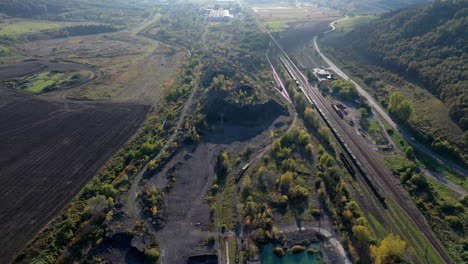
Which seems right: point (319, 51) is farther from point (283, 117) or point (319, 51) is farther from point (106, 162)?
point (106, 162)

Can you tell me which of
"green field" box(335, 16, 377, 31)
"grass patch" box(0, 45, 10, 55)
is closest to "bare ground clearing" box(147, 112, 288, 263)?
"grass patch" box(0, 45, 10, 55)

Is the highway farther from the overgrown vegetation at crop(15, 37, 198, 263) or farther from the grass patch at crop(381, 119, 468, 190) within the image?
the overgrown vegetation at crop(15, 37, 198, 263)

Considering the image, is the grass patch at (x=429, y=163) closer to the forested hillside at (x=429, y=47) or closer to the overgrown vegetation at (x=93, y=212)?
the forested hillside at (x=429, y=47)

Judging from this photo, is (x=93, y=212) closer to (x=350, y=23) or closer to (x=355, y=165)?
(x=355, y=165)

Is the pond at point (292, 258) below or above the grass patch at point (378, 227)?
below

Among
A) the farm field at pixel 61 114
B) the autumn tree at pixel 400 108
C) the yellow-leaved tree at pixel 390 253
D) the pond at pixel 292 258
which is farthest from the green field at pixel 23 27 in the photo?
the yellow-leaved tree at pixel 390 253
